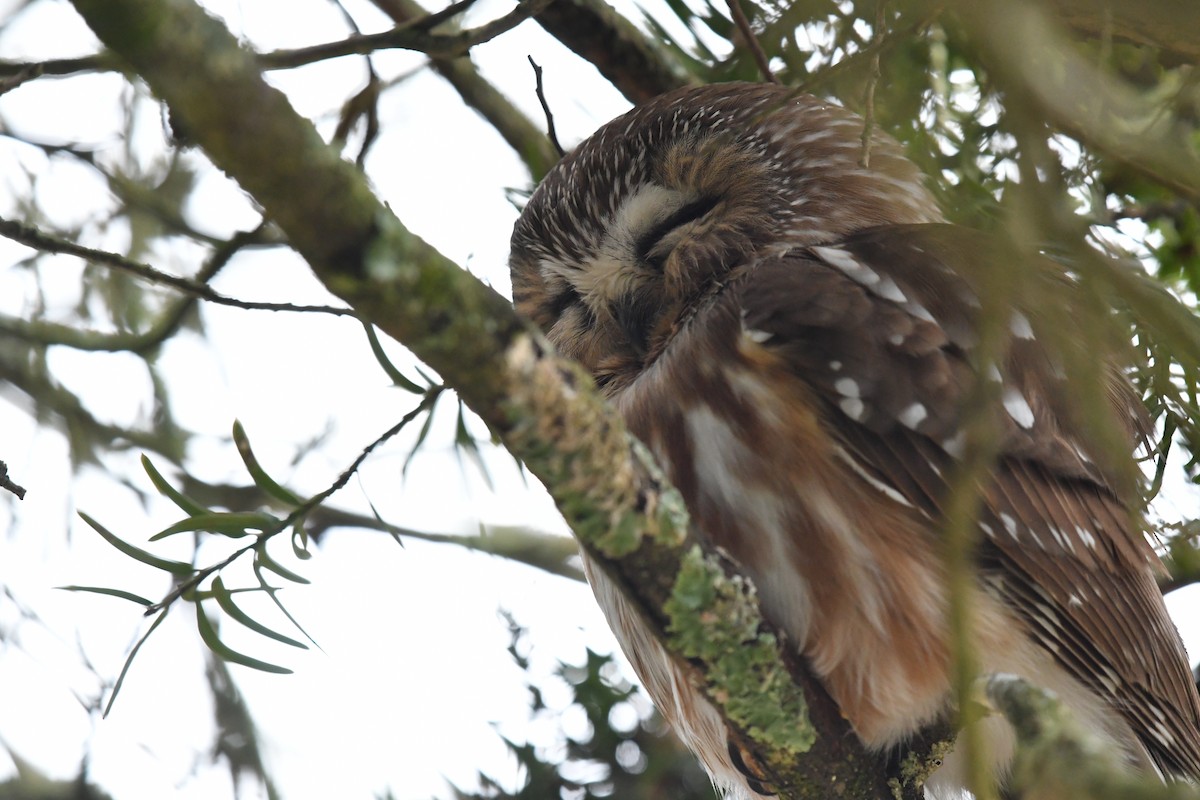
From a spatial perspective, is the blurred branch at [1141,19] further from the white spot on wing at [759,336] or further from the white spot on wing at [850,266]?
the white spot on wing at [759,336]

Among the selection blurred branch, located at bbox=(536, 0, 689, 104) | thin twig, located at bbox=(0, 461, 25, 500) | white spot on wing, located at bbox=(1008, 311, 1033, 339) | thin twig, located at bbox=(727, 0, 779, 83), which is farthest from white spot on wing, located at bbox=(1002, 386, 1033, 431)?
thin twig, located at bbox=(0, 461, 25, 500)

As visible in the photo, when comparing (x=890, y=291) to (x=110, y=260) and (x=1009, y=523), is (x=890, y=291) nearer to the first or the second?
(x=1009, y=523)

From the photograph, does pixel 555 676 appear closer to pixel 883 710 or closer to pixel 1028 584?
pixel 883 710

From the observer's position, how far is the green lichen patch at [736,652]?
1.63 metres

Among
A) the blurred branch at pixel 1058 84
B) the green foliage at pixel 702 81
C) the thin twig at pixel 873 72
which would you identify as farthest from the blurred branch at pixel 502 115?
the blurred branch at pixel 1058 84

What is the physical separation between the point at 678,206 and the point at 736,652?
1.46m

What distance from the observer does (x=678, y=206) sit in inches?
116

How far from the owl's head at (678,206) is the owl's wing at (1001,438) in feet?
1.00

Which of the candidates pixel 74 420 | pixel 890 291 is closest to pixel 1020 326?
pixel 890 291

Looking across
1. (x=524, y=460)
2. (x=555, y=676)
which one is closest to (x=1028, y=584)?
(x=555, y=676)

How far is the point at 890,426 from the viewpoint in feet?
7.36

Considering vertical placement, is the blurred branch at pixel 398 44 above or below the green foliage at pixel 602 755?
above

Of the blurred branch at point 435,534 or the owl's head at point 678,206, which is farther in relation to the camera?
the blurred branch at point 435,534

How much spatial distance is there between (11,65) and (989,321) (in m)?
1.57
